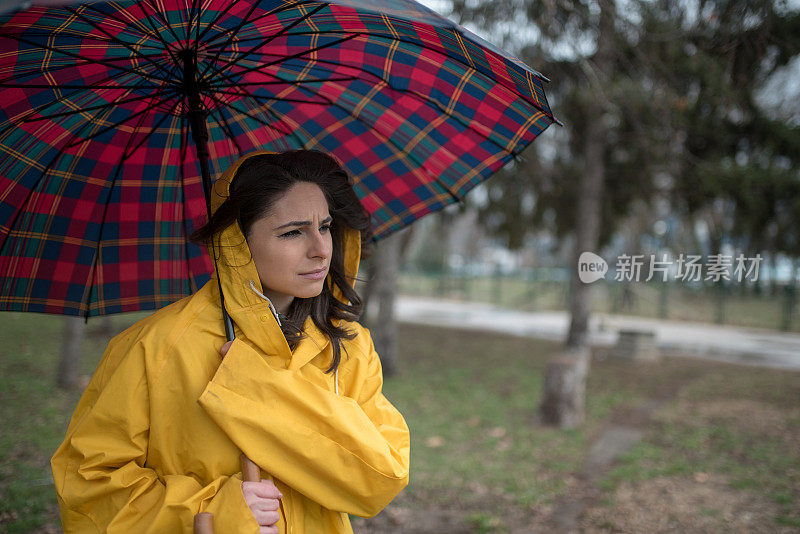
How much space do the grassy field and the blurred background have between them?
0.09ft

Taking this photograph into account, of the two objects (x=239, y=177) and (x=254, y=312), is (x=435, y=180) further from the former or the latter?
(x=254, y=312)

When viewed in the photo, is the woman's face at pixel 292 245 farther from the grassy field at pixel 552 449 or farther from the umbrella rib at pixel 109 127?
the grassy field at pixel 552 449

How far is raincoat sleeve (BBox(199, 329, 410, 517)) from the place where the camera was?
147 cm

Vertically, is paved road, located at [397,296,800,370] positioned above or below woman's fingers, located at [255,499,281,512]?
below

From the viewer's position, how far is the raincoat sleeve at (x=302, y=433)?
4.84 feet

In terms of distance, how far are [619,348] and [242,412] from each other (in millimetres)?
9725

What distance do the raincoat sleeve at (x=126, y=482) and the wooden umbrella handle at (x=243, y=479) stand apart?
0.02m

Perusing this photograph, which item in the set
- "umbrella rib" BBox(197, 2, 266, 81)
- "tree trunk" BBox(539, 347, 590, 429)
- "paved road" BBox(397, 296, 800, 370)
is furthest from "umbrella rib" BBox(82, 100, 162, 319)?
"paved road" BBox(397, 296, 800, 370)

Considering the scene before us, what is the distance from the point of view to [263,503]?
1500 millimetres

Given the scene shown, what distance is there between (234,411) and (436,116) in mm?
1450

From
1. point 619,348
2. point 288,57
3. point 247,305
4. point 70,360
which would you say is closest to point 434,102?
point 288,57

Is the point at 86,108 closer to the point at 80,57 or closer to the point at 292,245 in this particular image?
the point at 80,57

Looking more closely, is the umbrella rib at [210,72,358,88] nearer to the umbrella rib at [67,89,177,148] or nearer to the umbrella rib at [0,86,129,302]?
the umbrella rib at [67,89,177,148]

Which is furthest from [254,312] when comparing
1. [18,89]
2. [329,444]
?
[18,89]
